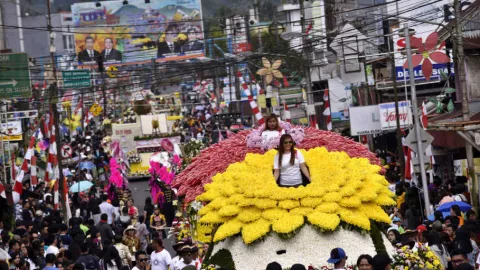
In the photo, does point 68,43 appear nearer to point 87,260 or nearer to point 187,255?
point 87,260

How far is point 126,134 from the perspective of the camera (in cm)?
5844

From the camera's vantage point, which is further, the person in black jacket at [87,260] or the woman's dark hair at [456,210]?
the woman's dark hair at [456,210]

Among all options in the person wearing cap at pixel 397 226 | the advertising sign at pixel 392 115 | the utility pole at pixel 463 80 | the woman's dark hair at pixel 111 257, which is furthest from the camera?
the advertising sign at pixel 392 115

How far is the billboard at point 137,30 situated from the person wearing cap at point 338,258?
101160mm

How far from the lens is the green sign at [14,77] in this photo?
132 ft

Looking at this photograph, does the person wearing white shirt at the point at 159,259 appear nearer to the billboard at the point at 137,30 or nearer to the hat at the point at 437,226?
the hat at the point at 437,226

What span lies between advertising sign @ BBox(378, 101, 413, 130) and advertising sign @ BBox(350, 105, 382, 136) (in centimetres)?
72

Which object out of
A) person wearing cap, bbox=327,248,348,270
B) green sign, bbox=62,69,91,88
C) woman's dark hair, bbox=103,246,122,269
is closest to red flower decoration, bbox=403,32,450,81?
woman's dark hair, bbox=103,246,122,269

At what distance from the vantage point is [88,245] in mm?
18219

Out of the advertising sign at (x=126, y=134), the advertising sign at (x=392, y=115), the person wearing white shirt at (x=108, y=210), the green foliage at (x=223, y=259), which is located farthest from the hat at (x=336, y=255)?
the advertising sign at (x=126, y=134)

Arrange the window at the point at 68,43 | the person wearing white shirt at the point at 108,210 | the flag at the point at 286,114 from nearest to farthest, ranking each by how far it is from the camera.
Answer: the person wearing white shirt at the point at 108,210
the flag at the point at 286,114
the window at the point at 68,43

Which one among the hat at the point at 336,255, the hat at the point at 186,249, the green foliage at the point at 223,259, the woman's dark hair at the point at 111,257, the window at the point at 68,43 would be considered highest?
the window at the point at 68,43

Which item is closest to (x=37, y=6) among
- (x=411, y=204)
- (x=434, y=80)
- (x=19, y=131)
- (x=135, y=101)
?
(x=135, y=101)

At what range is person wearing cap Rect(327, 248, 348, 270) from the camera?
1199 centimetres
